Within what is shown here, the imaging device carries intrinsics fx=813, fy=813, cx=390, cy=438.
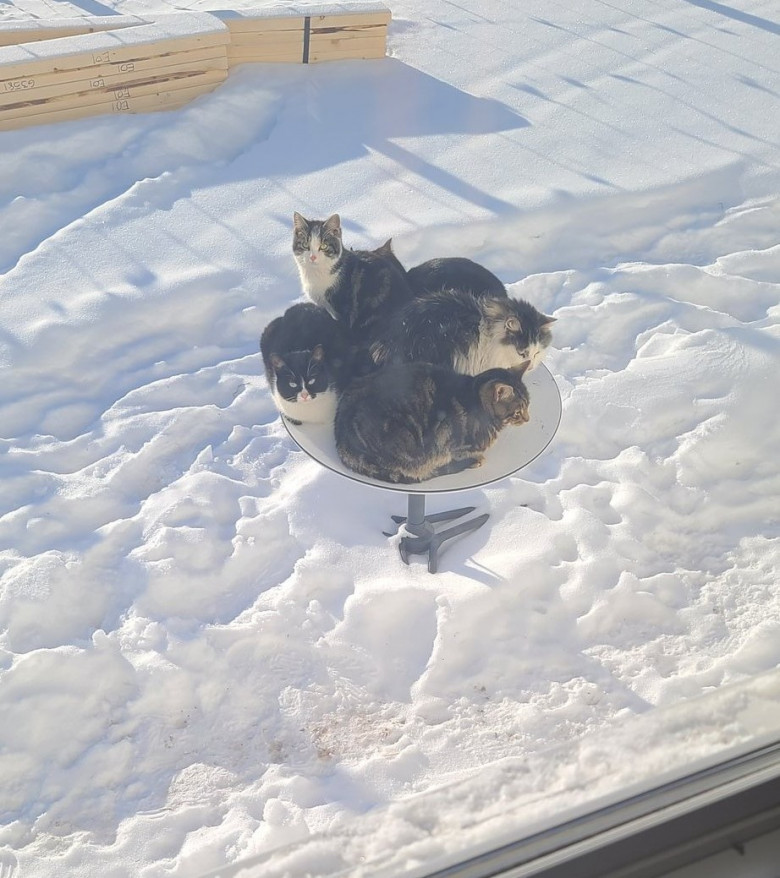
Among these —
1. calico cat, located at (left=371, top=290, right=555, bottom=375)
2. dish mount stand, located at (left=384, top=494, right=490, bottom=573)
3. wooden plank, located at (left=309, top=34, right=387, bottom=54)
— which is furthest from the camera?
wooden plank, located at (left=309, top=34, right=387, bottom=54)

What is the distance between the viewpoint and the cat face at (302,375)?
207 cm

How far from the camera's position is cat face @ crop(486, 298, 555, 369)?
2117 millimetres

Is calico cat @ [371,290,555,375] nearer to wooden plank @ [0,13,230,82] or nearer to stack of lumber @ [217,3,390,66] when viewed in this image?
wooden plank @ [0,13,230,82]

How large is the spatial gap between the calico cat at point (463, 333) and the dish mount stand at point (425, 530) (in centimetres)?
54

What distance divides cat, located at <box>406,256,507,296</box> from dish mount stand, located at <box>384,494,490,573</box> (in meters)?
0.63

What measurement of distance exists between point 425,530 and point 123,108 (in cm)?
354

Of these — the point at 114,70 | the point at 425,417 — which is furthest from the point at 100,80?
the point at 425,417

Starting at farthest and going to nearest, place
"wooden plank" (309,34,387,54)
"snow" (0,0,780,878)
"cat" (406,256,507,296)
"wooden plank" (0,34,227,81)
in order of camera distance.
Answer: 1. "wooden plank" (309,34,387,54)
2. "wooden plank" (0,34,227,81)
3. "cat" (406,256,507,296)
4. "snow" (0,0,780,878)

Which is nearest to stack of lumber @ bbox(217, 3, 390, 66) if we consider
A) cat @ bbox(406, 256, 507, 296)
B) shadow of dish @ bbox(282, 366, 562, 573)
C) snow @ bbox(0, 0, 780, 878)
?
snow @ bbox(0, 0, 780, 878)

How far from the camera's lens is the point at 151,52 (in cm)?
461

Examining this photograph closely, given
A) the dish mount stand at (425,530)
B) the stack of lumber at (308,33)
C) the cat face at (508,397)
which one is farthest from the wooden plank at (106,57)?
the cat face at (508,397)

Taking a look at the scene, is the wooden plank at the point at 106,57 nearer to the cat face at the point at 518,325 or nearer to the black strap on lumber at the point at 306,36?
the black strap on lumber at the point at 306,36

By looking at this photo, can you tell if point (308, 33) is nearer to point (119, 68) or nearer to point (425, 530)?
point (119, 68)

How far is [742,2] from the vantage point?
602 centimetres
